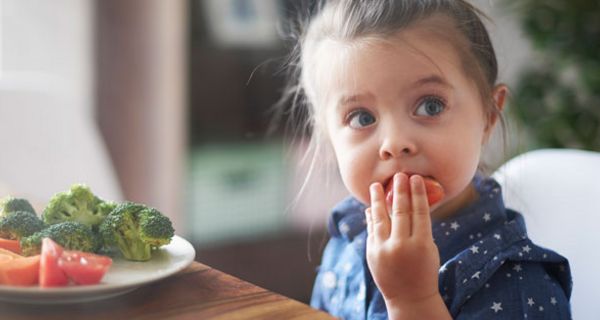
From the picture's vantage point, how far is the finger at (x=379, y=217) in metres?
0.91

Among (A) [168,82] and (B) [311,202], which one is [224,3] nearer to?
(A) [168,82]

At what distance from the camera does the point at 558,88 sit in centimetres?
269

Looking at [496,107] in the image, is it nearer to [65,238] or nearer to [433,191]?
[433,191]

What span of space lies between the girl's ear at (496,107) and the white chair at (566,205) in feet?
0.52

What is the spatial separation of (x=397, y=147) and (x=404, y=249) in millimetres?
172

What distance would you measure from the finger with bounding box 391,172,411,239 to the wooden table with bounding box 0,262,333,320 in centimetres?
19

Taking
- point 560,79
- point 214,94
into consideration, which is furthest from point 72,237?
point 560,79

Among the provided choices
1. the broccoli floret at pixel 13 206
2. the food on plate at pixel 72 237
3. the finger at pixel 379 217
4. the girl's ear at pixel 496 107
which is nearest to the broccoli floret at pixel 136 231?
the food on plate at pixel 72 237

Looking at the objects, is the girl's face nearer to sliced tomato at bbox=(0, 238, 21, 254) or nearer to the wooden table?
the wooden table

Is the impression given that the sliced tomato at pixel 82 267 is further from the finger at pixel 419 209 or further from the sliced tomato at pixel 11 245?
the finger at pixel 419 209

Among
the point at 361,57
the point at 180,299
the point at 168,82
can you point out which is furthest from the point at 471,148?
the point at 168,82

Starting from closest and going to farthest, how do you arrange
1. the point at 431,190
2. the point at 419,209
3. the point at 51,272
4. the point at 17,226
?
the point at 51,272 < the point at 17,226 < the point at 419,209 < the point at 431,190

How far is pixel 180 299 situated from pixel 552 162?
0.77 meters

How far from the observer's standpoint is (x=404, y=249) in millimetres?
885
